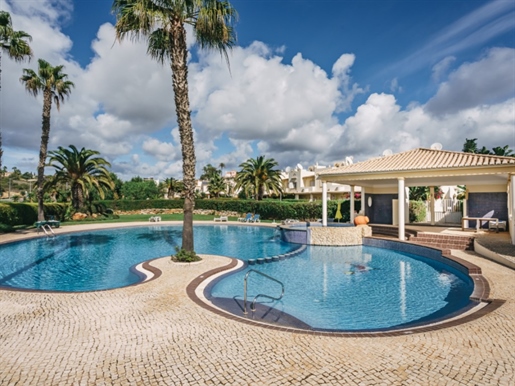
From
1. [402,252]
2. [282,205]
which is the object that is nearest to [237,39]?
[402,252]

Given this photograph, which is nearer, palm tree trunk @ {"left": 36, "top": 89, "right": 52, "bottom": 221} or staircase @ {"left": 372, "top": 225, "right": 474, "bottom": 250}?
staircase @ {"left": 372, "top": 225, "right": 474, "bottom": 250}

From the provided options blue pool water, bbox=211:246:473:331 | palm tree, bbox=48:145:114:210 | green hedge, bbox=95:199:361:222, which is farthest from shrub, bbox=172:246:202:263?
palm tree, bbox=48:145:114:210

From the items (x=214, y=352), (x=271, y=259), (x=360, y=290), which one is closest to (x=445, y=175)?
(x=360, y=290)

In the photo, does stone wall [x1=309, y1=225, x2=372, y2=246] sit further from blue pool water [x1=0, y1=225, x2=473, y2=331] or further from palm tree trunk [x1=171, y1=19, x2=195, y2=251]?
palm tree trunk [x1=171, y1=19, x2=195, y2=251]

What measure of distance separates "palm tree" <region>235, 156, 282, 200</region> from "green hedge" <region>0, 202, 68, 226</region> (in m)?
20.0

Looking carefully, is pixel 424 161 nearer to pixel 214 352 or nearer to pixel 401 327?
pixel 401 327

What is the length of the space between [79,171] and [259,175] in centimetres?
1988

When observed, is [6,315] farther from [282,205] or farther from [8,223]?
[282,205]

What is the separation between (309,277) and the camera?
11.5 m

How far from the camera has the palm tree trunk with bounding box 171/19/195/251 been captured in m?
11.8

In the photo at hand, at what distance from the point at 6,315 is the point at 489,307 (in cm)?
1059

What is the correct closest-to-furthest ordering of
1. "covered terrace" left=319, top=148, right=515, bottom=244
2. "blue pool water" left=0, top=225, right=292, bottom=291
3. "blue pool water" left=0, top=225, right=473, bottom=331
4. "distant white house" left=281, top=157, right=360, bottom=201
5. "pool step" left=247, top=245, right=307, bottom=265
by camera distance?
1. "blue pool water" left=0, top=225, right=473, bottom=331
2. "blue pool water" left=0, top=225, right=292, bottom=291
3. "pool step" left=247, top=245, right=307, bottom=265
4. "covered terrace" left=319, top=148, right=515, bottom=244
5. "distant white house" left=281, top=157, right=360, bottom=201

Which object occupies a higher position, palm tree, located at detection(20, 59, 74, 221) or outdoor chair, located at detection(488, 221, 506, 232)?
palm tree, located at detection(20, 59, 74, 221)

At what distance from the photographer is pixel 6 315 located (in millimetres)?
6590
